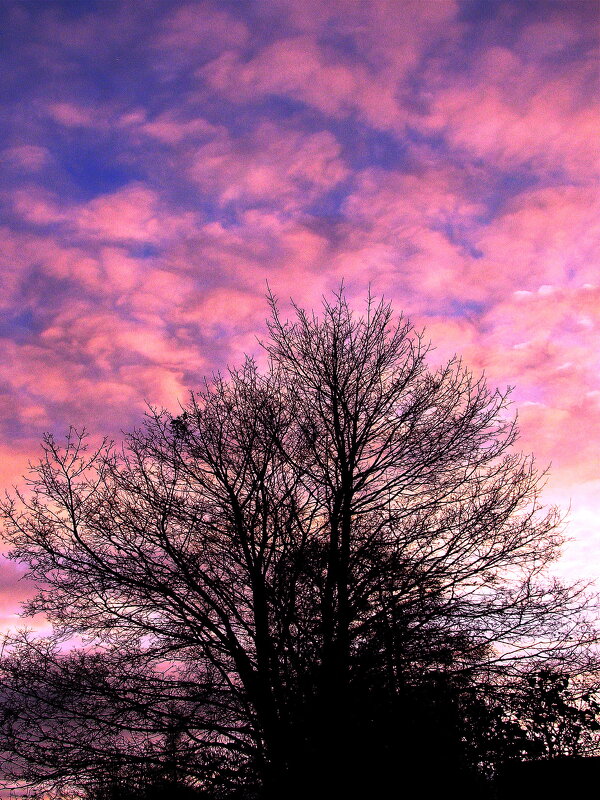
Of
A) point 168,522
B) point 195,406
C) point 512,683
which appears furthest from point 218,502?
point 512,683

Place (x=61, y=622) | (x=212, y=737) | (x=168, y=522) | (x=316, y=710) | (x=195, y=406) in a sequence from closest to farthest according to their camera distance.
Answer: (x=316, y=710) → (x=212, y=737) → (x=61, y=622) → (x=168, y=522) → (x=195, y=406)

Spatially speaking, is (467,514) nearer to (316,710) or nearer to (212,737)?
(316,710)

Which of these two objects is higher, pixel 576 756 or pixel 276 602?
pixel 276 602

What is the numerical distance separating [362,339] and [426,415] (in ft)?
6.59

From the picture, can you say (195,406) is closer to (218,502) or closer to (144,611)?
(218,502)

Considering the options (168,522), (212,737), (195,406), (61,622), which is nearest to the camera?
(212,737)

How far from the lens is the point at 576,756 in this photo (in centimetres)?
841

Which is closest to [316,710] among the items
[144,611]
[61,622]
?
[144,611]

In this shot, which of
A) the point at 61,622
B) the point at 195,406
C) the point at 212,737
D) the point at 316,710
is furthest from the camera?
the point at 195,406

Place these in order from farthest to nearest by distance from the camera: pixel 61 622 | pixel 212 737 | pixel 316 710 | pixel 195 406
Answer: pixel 195 406
pixel 61 622
pixel 212 737
pixel 316 710

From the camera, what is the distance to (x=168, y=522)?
10.0 metres

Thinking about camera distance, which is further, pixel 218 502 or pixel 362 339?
pixel 362 339

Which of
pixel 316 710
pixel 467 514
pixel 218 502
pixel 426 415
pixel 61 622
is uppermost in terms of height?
pixel 426 415

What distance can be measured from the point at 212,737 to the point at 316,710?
6.49ft
